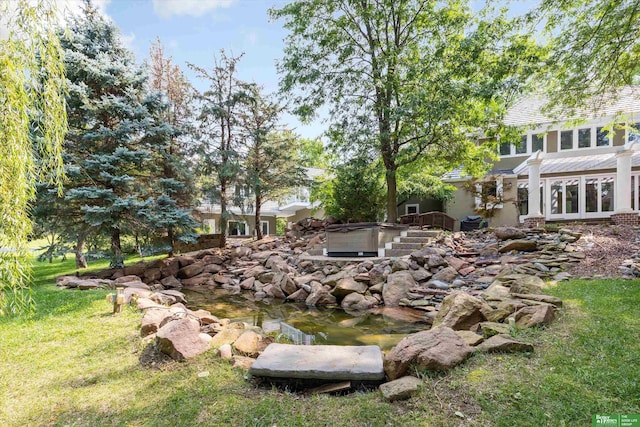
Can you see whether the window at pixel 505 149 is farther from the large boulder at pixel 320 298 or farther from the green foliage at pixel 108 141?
the green foliage at pixel 108 141

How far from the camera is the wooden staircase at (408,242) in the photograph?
991cm

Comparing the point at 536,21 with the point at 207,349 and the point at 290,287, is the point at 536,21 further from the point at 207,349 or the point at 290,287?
the point at 207,349

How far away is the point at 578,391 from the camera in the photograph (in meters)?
2.46

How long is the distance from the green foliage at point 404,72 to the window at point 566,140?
6.29m

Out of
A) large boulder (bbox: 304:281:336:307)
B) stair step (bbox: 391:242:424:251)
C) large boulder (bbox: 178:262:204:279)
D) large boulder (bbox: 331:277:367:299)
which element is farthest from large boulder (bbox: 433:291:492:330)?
large boulder (bbox: 178:262:204:279)

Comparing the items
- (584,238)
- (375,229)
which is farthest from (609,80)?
(375,229)

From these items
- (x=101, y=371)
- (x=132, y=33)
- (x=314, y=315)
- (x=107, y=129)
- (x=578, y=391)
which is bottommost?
(x=314, y=315)

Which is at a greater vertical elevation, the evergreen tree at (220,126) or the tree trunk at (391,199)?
the evergreen tree at (220,126)

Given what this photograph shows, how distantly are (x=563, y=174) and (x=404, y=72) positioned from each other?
8.27m

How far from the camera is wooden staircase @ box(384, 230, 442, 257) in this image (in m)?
9.91

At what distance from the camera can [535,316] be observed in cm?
386

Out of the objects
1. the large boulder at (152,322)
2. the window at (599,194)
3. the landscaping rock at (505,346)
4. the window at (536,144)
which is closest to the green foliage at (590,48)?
the window at (599,194)

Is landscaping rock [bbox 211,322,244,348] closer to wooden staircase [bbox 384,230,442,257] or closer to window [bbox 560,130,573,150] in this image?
wooden staircase [bbox 384,230,442,257]

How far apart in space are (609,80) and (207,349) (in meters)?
9.91
